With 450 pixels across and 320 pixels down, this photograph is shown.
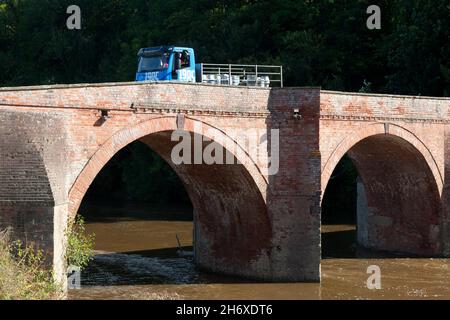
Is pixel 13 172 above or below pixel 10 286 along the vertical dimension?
above

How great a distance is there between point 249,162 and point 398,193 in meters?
9.06

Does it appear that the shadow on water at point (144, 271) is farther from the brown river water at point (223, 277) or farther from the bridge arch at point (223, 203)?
the bridge arch at point (223, 203)

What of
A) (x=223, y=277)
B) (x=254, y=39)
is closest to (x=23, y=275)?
(x=223, y=277)

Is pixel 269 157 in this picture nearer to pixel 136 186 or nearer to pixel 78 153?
pixel 78 153

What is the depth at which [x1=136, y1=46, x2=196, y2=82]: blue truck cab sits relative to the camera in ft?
79.2

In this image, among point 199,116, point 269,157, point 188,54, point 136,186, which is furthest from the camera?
point 136,186

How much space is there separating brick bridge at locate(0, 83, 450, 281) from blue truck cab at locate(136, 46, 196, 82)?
253cm

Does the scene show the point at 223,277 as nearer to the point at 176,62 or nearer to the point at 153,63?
the point at 176,62

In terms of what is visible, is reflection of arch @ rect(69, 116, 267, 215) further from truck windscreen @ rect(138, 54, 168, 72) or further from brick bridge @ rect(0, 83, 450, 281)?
truck windscreen @ rect(138, 54, 168, 72)

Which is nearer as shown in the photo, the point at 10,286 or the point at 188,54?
the point at 10,286

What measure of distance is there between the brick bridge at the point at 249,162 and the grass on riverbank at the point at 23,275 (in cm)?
35
